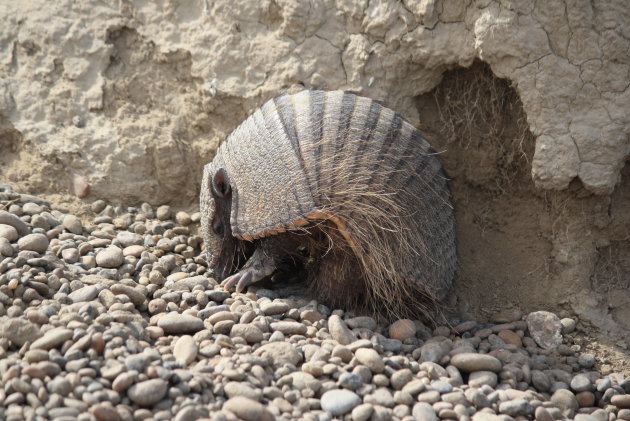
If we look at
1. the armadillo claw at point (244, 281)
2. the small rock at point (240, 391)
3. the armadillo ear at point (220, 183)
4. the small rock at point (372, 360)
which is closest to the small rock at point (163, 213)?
the armadillo ear at point (220, 183)

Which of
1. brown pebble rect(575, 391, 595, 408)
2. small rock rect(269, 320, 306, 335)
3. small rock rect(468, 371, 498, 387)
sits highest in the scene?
small rock rect(269, 320, 306, 335)

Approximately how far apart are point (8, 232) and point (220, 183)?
1.40 meters

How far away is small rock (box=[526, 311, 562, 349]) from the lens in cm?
444

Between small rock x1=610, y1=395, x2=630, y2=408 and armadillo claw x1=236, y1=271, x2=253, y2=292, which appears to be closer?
small rock x1=610, y1=395, x2=630, y2=408

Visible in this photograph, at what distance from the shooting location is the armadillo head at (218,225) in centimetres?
469

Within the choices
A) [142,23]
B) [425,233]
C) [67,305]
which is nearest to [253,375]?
[67,305]

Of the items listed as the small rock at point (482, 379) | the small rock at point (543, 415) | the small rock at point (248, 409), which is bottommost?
the small rock at point (543, 415)

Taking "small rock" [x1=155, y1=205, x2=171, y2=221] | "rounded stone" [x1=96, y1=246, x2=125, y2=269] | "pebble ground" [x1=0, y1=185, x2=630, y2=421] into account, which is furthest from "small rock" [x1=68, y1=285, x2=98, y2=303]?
"small rock" [x1=155, y1=205, x2=171, y2=221]

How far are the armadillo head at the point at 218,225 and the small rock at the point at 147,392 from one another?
1.82 meters

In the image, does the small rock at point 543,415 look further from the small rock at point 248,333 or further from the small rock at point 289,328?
the small rock at point 248,333

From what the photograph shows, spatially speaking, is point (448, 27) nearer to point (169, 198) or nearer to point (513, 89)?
point (513, 89)

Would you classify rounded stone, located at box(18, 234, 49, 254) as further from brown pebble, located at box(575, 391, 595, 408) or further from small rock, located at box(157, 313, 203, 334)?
brown pebble, located at box(575, 391, 595, 408)

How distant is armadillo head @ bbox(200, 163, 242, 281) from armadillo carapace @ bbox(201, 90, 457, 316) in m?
0.01

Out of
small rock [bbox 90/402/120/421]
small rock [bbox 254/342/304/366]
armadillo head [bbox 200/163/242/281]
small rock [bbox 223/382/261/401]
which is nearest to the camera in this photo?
small rock [bbox 90/402/120/421]
